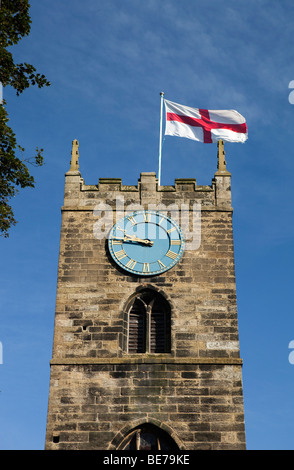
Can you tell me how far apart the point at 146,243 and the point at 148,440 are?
6.31 meters

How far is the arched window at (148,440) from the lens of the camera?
21625 millimetres

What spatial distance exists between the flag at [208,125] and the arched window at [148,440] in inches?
424

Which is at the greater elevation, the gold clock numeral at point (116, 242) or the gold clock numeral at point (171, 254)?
the gold clock numeral at point (116, 242)

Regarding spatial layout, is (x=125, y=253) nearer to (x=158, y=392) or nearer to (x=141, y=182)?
(x=141, y=182)

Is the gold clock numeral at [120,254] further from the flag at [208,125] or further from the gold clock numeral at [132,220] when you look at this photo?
the flag at [208,125]

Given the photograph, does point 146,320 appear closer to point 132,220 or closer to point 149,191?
point 132,220

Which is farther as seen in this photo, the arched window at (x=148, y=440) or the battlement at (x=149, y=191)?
the battlement at (x=149, y=191)

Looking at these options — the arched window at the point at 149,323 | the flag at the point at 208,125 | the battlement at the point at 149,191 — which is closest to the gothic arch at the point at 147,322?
the arched window at the point at 149,323

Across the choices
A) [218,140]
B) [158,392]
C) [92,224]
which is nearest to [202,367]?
[158,392]

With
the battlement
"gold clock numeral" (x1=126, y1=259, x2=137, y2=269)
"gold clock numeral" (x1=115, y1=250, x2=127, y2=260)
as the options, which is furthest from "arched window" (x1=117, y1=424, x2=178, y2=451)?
the battlement

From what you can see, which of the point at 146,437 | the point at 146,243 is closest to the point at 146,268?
the point at 146,243

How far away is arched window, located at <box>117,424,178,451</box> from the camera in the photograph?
21.6 m

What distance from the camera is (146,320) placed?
77.8ft

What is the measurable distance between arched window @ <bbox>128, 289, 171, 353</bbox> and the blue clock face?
0.85m
